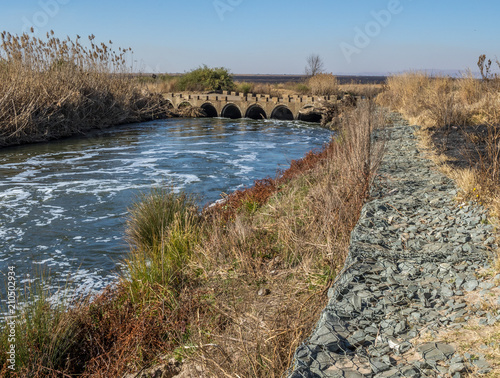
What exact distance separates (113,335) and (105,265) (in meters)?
2.73

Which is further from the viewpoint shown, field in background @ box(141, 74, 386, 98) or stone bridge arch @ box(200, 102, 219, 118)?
field in background @ box(141, 74, 386, 98)

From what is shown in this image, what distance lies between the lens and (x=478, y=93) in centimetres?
1583

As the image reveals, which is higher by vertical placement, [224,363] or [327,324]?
[327,324]

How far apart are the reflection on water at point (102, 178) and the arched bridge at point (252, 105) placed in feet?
12.7

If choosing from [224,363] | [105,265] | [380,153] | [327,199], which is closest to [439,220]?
[327,199]

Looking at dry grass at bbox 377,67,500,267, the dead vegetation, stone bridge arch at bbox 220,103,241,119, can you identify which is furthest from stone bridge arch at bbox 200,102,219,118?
the dead vegetation

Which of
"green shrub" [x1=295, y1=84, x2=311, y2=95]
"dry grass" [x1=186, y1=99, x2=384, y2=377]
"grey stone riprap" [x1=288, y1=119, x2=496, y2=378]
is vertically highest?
"green shrub" [x1=295, y1=84, x2=311, y2=95]

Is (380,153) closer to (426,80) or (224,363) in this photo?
(224,363)

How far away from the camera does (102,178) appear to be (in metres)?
13.7

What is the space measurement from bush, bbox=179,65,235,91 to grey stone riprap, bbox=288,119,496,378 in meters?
36.1

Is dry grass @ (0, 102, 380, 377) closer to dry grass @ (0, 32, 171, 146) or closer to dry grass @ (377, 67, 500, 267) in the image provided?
dry grass @ (377, 67, 500, 267)

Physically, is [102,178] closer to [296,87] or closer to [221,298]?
[221,298]

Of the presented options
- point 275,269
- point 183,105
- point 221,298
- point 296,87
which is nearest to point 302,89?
point 296,87

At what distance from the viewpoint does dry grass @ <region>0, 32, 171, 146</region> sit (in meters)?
19.0
